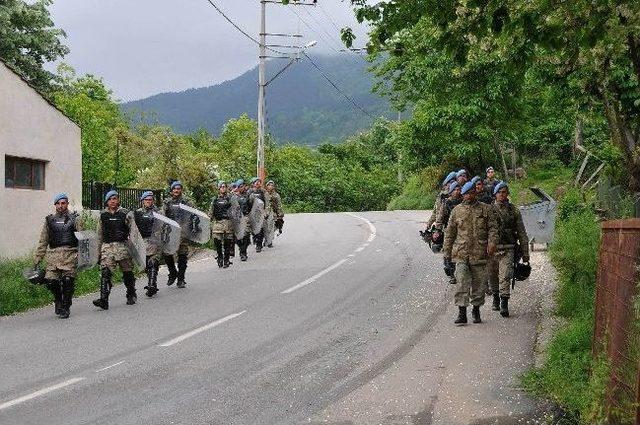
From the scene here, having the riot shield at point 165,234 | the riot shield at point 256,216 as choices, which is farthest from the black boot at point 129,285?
the riot shield at point 256,216

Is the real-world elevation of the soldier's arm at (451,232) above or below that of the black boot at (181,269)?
above

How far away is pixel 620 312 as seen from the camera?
18.2 ft

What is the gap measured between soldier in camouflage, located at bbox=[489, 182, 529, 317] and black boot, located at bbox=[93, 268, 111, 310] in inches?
224

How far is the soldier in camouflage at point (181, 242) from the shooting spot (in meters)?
16.2

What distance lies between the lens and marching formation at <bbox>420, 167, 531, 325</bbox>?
11.1 m

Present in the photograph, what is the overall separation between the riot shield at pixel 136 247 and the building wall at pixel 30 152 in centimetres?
588

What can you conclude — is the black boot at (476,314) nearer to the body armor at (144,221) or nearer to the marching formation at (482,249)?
the marching formation at (482,249)

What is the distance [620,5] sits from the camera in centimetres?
894

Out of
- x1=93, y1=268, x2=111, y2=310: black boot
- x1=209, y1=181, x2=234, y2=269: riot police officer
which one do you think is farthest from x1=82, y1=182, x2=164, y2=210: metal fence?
x1=93, y1=268, x2=111, y2=310: black boot

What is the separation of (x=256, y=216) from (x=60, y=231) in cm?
921

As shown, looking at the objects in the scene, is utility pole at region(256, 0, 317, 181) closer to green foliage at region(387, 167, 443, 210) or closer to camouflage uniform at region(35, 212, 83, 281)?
green foliage at region(387, 167, 443, 210)

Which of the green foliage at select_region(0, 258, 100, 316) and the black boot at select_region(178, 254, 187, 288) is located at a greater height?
the black boot at select_region(178, 254, 187, 288)

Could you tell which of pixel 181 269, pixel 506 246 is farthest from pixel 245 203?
pixel 506 246

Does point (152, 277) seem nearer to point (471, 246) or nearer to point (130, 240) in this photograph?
point (130, 240)
